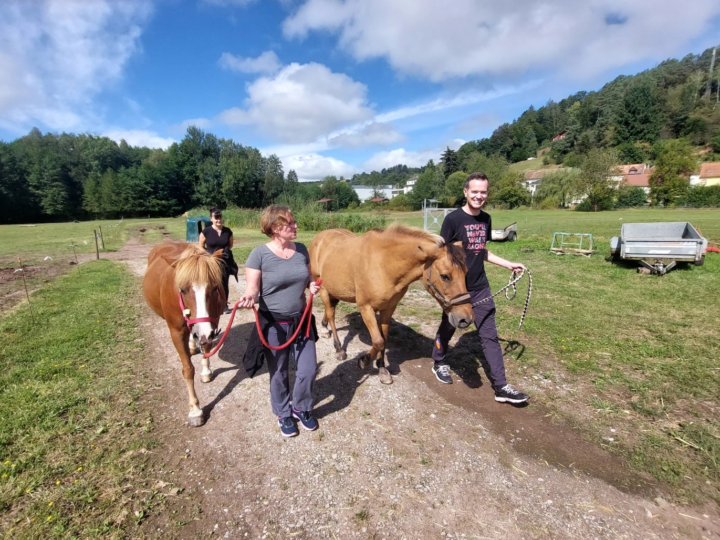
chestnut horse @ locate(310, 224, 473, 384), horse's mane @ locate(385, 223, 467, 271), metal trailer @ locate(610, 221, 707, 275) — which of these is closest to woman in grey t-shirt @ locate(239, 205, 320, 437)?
chestnut horse @ locate(310, 224, 473, 384)

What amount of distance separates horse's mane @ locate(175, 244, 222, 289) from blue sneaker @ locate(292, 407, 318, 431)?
1.49 m

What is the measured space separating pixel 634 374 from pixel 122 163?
96428 mm

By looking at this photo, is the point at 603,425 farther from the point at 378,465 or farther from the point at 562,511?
the point at 378,465

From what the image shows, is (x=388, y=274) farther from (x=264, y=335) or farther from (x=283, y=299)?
(x=264, y=335)

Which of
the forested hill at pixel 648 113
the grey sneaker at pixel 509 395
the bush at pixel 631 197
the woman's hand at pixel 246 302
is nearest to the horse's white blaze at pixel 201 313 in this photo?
the woman's hand at pixel 246 302

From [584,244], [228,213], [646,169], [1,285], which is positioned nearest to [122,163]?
[228,213]

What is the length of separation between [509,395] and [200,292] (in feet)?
10.7

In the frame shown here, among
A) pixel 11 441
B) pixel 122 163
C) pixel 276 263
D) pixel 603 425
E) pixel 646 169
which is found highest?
pixel 122 163

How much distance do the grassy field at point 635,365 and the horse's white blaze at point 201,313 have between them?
3.23m

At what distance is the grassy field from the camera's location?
2801 millimetres

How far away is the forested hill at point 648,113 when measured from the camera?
71875 millimetres

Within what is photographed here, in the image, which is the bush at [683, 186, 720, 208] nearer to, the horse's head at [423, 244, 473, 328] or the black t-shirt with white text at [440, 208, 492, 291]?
the black t-shirt with white text at [440, 208, 492, 291]

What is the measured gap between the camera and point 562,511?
227 cm

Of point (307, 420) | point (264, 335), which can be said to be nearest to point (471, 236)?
point (264, 335)
